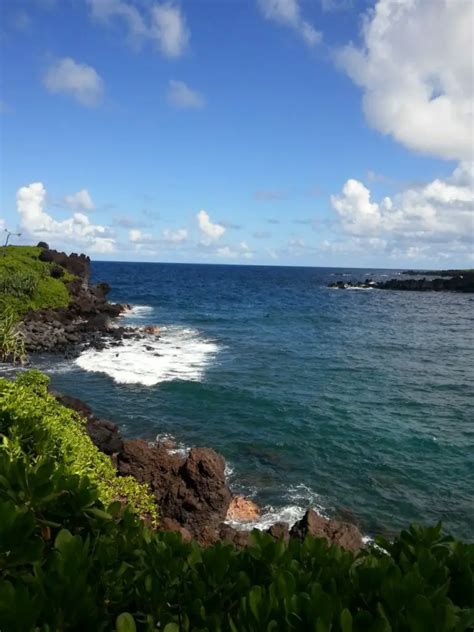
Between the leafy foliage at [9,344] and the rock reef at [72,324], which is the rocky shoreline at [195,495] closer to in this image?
the leafy foliage at [9,344]

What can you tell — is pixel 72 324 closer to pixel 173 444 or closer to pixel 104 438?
pixel 173 444

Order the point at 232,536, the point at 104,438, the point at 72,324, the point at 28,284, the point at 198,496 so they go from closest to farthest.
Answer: the point at 232,536, the point at 198,496, the point at 104,438, the point at 72,324, the point at 28,284

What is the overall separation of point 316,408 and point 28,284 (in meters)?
29.8

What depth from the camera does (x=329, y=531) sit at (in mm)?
11727

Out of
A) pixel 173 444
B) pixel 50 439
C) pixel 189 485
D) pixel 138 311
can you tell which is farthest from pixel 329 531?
pixel 138 311

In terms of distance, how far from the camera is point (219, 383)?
27.5 m

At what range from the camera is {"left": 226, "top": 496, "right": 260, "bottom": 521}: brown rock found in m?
14.1

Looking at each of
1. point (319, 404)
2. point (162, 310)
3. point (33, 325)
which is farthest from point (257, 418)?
point (162, 310)

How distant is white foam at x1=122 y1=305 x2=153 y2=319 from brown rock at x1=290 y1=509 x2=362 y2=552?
1793 inches

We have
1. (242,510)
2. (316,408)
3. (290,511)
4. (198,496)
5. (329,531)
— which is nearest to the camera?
(329,531)

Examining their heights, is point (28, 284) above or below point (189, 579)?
above

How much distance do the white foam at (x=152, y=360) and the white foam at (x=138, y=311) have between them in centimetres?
1529

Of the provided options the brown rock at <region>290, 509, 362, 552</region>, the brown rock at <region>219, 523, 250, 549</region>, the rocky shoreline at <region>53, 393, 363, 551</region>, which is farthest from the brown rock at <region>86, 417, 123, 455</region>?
the brown rock at <region>290, 509, 362, 552</region>

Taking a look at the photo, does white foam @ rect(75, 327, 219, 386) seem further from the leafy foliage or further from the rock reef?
the leafy foliage
